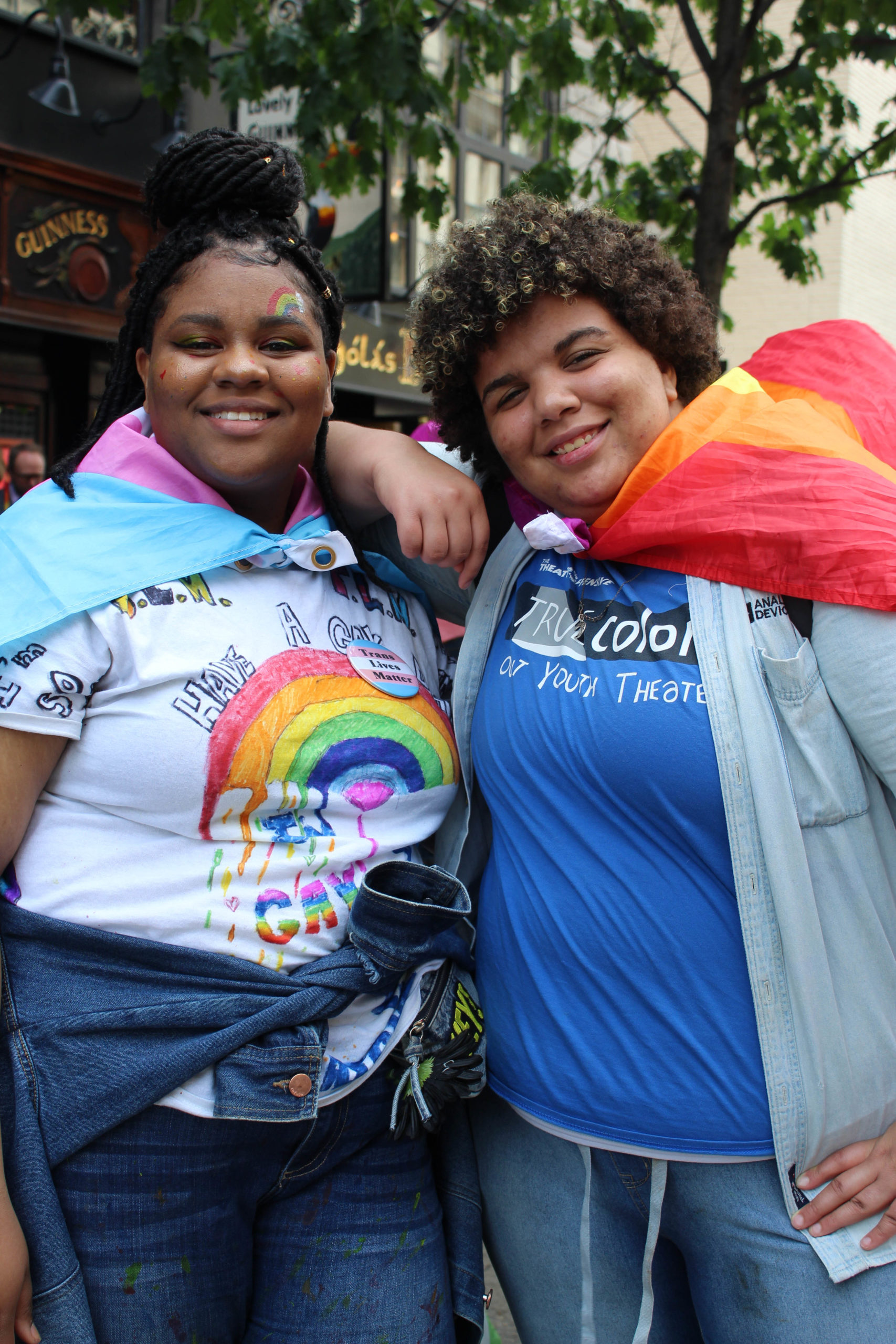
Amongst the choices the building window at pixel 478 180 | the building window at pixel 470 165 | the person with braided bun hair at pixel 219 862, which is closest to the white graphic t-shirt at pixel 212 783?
the person with braided bun hair at pixel 219 862

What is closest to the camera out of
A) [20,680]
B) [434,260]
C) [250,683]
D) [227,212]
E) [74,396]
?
[20,680]

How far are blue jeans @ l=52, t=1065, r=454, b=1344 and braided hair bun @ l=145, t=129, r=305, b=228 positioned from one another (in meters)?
1.40

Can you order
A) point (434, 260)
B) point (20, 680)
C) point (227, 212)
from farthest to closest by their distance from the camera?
point (434, 260) < point (227, 212) < point (20, 680)

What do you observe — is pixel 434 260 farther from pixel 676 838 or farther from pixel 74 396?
pixel 74 396

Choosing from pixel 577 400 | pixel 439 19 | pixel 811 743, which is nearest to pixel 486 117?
pixel 439 19

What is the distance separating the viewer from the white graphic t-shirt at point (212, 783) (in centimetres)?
153

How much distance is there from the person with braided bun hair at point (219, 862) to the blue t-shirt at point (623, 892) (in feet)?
0.48

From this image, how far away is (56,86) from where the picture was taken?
608cm

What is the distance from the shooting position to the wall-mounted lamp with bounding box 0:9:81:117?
6086 mm

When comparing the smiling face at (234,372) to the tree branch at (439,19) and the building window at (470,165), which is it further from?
the building window at (470,165)

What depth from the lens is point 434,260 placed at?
6.47ft

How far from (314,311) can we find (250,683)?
67 cm

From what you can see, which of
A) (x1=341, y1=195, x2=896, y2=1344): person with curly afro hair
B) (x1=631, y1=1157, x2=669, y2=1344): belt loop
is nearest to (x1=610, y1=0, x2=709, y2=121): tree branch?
(x1=341, y1=195, x2=896, y2=1344): person with curly afro hair

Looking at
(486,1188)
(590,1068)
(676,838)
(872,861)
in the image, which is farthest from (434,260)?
(486,1188)
